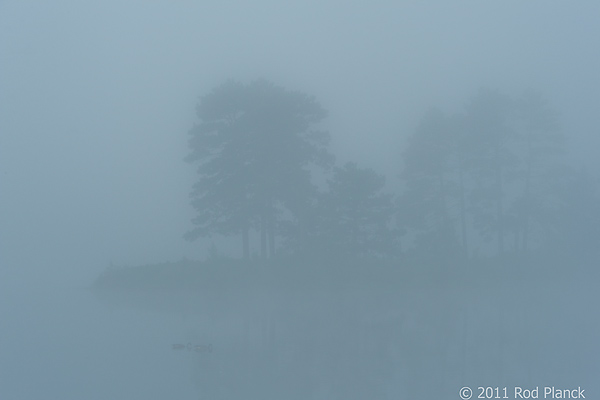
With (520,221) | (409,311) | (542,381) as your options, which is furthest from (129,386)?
(520,221)

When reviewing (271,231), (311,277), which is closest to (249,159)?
(271,231)

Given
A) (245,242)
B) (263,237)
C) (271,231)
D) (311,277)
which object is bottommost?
(311,277)

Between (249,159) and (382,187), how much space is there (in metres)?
3.76

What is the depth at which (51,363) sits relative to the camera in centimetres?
834

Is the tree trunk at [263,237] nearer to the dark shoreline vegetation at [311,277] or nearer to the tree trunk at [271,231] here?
the tree trunk at [271,231]

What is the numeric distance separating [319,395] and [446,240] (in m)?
10.8

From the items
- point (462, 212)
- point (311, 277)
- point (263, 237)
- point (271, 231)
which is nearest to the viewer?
point (311, 277)

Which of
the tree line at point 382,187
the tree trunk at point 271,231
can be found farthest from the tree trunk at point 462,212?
the tree trunk at point 271,231

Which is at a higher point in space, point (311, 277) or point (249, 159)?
point (249, 159)

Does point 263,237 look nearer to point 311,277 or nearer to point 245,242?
point 245,242

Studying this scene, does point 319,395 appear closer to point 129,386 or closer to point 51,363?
point 129,386

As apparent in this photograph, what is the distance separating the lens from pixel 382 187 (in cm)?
1686

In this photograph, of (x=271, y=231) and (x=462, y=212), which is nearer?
(x=271, y=231)

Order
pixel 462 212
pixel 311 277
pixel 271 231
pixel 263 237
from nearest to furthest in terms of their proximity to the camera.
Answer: pixel 311 277 < pixel 271 231 < pixel 263 237 < pixel 462 212
